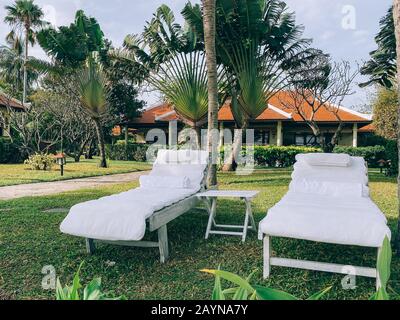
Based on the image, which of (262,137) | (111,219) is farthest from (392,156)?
(111,219)

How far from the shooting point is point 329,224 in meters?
3.38

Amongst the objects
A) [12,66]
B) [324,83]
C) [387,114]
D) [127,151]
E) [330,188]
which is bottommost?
[330,188]

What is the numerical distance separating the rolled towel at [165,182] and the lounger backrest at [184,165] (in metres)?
0.15

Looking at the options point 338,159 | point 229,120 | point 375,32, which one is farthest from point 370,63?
point 338,159

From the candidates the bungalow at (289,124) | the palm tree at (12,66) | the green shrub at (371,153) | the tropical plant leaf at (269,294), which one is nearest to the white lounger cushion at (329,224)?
the tropical plant leaf at (269,294)

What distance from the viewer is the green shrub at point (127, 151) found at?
80.0 ft

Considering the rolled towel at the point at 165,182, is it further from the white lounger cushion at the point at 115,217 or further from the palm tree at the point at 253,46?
the palm tree at the point at 253,46

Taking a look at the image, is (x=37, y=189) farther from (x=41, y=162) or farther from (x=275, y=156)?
(x=275, y=156)

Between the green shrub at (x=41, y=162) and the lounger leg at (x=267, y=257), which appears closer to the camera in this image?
the lounger leg at (x=267, y=257)

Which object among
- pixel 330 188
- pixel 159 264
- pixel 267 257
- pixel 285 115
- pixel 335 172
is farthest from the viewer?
pixel 285 115

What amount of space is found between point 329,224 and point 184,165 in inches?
131

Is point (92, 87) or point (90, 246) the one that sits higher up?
point (92, 87)

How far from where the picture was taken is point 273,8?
14.0 meters

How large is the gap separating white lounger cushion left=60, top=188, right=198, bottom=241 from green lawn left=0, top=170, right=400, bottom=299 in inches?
15.6
